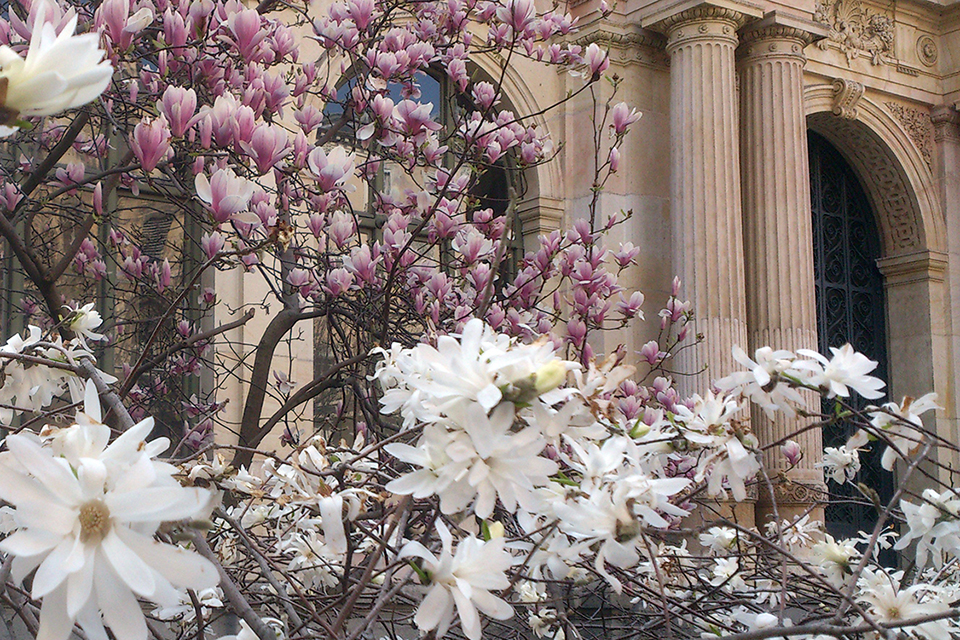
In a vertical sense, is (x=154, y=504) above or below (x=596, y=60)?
below

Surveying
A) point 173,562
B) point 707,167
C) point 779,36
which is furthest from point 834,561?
point 779,36

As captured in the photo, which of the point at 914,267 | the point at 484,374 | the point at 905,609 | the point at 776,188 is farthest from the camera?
the point at 914,267

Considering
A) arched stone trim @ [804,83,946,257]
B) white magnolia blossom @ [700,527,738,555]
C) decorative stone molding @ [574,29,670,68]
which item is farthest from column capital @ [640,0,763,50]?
white magnolia blossom @ [700,527,738,555]

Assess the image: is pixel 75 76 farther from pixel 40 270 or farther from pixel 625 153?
pixel 625 153

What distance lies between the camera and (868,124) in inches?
412

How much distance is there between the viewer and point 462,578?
1.01 meters

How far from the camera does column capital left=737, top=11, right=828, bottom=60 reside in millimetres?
8719

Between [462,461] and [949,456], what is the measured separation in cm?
1009

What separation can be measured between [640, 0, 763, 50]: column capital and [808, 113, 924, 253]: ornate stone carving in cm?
257

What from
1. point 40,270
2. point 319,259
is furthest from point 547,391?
point 319,259

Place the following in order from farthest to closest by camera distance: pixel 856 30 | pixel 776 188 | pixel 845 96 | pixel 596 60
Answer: pixel 856 30, pixel 845 96, pixel 776 188, pixel 596 60

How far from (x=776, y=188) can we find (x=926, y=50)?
3483mm

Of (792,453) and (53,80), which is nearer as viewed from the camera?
(53,80)

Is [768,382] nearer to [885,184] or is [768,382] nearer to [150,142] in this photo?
[150,142]
